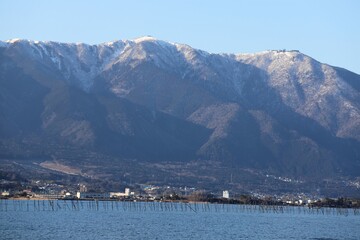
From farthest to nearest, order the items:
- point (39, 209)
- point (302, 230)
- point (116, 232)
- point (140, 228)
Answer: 1. point (39, 209)
2. point (302, 230)
3. point (140, 228)
4. point (116, 232)

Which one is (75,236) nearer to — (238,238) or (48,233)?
(48,233)

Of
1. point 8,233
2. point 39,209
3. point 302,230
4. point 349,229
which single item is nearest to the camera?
point 8,233

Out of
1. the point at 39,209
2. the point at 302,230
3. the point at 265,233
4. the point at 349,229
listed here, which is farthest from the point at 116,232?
the point at 39,209

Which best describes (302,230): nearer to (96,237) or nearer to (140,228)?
(140,228)

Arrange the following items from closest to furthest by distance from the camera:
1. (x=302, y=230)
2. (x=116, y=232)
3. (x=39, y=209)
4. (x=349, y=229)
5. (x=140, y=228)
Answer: (x=116, y=232) < (x=140, y=228) < (x=302, y=230) < (x=349, y=229) < (x=39, y=209)

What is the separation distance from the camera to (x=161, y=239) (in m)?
111

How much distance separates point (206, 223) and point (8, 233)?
47487 mm

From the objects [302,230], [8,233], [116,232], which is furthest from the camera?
[302,230]

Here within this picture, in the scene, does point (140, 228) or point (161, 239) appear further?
point (140, 228)

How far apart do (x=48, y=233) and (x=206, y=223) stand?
42749mm

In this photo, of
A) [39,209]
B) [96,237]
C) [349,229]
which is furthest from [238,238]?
[39,209]

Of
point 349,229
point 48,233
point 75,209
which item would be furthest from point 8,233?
point 75,209

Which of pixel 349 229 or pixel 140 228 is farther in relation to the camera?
pixel 349 229

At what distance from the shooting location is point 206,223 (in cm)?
14862
